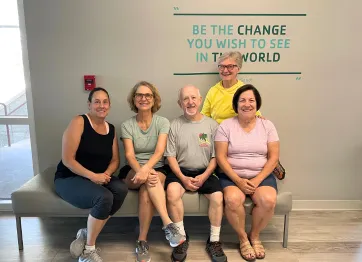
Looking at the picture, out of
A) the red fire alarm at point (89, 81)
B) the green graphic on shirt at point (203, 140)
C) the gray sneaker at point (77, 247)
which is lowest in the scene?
the gray sneaker at point (77, 247)

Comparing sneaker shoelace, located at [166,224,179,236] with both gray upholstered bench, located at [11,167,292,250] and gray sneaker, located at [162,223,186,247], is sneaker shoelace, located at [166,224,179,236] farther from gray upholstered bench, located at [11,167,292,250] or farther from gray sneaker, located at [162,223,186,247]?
gray upholstered bench, located at [11,167,292,250]

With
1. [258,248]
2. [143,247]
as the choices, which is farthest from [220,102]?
[143,247]

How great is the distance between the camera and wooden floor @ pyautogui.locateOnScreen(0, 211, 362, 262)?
2391 millimetres

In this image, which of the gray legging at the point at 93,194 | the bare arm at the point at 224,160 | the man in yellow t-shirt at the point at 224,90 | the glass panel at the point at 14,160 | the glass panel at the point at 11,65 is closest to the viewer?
the gray legging at the point at 93,194

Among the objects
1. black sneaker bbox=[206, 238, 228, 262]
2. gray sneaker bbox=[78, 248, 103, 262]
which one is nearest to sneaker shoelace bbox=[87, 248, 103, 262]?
gray sneaker bbox=[78, 248, 103, 262]

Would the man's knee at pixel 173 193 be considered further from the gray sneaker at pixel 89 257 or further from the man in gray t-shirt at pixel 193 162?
the gray sneaker at pixel 89 257

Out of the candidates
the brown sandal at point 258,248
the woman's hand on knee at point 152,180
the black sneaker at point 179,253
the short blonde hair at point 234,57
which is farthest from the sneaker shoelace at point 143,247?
the short blonde hair at point 234,57

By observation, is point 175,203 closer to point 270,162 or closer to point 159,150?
point 159,150

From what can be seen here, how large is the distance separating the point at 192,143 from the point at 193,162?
0.15 m

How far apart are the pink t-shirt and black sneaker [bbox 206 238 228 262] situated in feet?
1.79

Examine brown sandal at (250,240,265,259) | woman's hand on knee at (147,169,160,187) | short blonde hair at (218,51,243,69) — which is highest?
short blonde hair at (218,51,243,69)

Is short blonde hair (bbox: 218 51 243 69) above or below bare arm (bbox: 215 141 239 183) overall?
above

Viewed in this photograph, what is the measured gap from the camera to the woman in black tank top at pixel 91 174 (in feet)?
7.30

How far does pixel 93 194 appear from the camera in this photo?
2.21m
